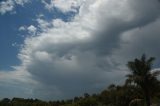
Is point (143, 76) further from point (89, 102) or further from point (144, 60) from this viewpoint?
point (89, 102)

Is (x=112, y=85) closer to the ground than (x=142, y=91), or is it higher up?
higher up

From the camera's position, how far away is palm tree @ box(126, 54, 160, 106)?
4512cm

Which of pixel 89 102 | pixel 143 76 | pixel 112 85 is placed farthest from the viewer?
pixel 89 102

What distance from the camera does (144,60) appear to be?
1807 inches

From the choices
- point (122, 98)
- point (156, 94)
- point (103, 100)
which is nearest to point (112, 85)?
point (103, 100)

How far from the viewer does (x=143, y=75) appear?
45.4 m

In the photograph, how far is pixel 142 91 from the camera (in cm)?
4678

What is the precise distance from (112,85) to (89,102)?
59.0 feet

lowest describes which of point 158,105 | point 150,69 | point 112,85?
point 158,105

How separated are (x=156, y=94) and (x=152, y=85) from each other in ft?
6.93

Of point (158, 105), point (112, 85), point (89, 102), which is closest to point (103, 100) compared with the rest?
point (112, 85)

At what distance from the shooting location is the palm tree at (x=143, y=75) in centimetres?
4512

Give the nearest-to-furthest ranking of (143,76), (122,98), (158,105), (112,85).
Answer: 1. (143,76)
2. (158,105)
3. (122,98)
4. (112,85)

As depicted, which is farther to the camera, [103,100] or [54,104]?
[54,104]
